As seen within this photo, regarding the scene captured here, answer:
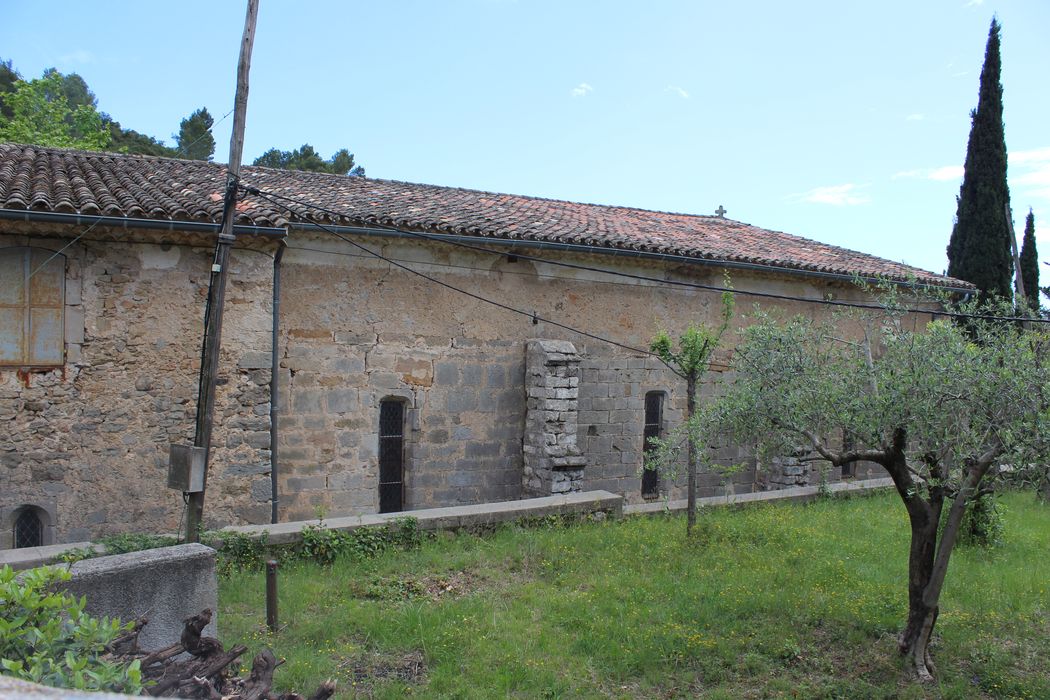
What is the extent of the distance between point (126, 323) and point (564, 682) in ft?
21.7

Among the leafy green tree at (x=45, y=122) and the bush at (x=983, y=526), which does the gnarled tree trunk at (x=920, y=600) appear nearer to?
the bush at (x=983, y=526)

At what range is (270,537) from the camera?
8.23m

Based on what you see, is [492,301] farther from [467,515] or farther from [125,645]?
[125,645]

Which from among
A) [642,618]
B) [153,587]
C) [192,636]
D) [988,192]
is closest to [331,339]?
[153,587]

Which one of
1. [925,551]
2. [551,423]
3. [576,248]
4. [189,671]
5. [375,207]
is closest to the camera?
[189,671]

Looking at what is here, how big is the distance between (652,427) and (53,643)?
11389 mm

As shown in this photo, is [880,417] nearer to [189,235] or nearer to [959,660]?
[959,660]

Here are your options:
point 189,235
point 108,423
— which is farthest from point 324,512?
point 189,235

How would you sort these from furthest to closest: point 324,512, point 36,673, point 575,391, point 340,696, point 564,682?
point 575,391
point 324,512
point 564,682
point 340,696
point 36,673

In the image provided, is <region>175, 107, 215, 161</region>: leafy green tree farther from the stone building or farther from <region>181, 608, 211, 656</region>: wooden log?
<region>181, 608, 211, 656</region>: wooden log

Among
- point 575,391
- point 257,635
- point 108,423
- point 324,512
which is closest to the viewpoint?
point 257,635

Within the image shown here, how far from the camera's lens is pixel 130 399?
9086mm

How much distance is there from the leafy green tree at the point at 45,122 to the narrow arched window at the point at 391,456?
19.0m

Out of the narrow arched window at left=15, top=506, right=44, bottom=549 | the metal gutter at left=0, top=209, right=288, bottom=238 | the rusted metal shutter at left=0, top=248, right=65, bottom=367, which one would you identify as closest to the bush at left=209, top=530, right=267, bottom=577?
the narrow arched window at left=15, top=506, right=44, bottom=549
